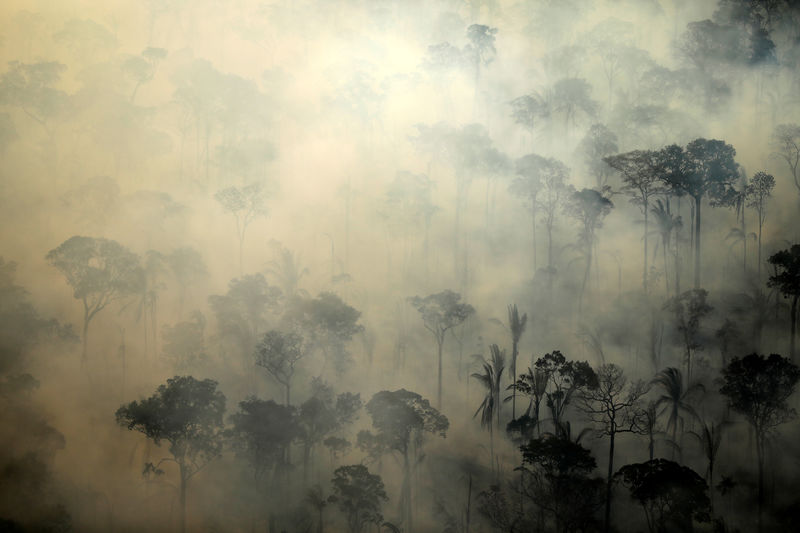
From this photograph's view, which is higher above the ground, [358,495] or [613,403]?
[613,403]

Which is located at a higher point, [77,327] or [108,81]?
[108,81]

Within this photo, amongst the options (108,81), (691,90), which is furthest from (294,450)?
(691,90)

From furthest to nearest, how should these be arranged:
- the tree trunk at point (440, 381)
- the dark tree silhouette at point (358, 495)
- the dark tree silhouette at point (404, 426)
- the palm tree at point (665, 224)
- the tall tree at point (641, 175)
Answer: the tall tree at point (641, 175)
the palm tree at point (665, 224)
the tree trunk at point (440, 381)
the dark tree silhouette at point (404, 426)
the dark tree silhouette at point (358, 495)

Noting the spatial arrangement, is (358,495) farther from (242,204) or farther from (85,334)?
(242,204)

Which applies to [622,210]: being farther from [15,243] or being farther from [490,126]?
[15,243]

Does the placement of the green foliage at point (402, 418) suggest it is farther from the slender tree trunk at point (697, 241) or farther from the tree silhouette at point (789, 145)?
the tree silhouette at point (789, 145)

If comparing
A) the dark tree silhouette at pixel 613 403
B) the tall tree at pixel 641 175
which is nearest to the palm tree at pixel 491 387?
the dark tree silhouette at pixel 613 403

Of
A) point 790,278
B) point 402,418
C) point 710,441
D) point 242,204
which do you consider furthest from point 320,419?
point 790,278
